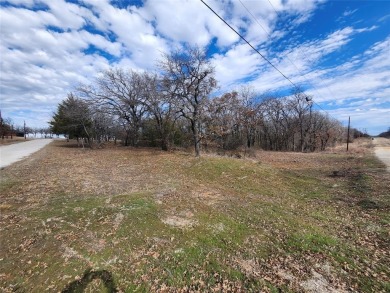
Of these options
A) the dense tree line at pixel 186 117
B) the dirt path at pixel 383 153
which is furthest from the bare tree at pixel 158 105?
the dirt path at pixel 383 153

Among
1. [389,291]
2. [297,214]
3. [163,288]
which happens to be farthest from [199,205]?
[389,291]

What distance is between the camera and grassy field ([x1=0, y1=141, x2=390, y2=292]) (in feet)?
14.1

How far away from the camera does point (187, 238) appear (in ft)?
18.6

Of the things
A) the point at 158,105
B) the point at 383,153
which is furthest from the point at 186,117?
the point at 383,153

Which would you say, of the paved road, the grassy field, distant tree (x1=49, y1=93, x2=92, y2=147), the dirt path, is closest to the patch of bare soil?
the grassy field

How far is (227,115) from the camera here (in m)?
35.2

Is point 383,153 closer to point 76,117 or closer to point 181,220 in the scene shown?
point 181,220

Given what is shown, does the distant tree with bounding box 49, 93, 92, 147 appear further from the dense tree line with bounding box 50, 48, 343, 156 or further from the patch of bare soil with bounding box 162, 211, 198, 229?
the patch of bare soil with bounding box 162, 211, 198, 229

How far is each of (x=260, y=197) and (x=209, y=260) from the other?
16.7 ft

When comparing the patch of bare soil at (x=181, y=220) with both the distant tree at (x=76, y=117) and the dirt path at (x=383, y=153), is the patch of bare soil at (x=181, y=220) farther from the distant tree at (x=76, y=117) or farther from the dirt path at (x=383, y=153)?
the distant tree at (x=76, y=117)

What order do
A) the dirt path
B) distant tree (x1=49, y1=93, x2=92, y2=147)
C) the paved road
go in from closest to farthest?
the paved road → the dirt path → distant tree (x1=49, y1=93, x2=92, y2=147)

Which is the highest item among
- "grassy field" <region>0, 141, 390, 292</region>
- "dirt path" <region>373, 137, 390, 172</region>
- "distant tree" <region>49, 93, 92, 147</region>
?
"distant tree" <region>49, 93, 92, 147</region>

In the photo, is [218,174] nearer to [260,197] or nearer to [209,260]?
[260,197]

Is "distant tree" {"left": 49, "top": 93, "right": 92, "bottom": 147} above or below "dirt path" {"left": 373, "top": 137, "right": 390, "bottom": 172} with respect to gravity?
above
